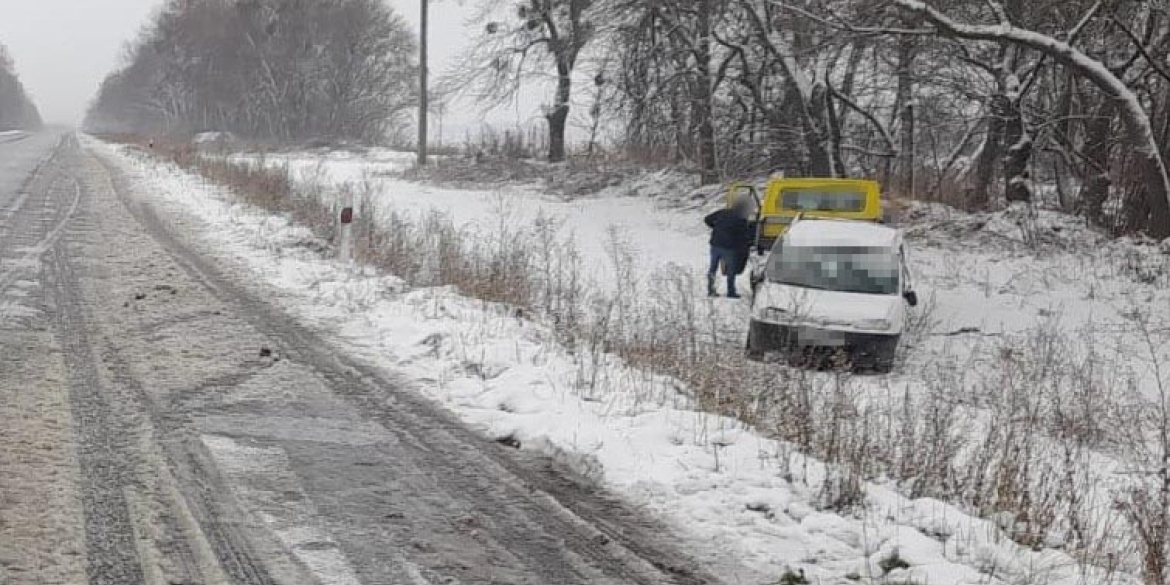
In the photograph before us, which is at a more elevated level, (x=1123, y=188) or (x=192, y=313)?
(x=1123, y=188)

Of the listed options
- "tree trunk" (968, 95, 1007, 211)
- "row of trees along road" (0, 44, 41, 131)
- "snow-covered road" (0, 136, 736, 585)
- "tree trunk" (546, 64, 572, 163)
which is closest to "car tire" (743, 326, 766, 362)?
"snow-covered road" (0, 136, 736, 585)

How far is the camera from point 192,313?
9.64 meters

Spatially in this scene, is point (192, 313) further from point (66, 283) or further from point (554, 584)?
point (554, 584)

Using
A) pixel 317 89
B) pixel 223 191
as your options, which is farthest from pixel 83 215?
pixel 317 89

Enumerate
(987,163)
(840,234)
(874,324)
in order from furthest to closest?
(987,163) → (840,234) → (874,324)

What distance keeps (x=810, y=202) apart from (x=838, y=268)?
376 centimetres

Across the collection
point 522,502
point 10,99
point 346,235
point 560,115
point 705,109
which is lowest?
point 522,502

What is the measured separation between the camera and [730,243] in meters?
15.9

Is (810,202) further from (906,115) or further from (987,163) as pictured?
(906,115)

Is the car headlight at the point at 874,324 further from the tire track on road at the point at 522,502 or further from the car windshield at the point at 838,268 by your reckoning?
the tire track on road at the point at 522,502

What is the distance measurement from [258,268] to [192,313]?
10.5ft

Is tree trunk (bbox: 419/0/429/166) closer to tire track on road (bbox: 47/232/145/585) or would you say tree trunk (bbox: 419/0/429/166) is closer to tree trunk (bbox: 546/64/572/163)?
tree trunk (bbox: 546/64/572/163)

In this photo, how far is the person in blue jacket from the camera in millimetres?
15961

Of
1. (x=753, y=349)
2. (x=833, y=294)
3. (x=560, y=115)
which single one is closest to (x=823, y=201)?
(x=833, y=294)
